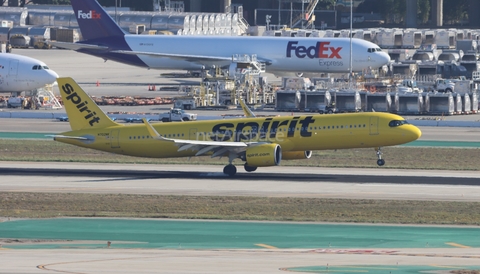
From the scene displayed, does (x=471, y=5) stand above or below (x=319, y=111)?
above

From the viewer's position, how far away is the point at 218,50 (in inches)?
4262

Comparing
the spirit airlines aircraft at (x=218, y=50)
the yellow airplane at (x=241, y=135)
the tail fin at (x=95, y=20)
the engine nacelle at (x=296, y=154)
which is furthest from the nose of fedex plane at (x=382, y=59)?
the engine nacelle at (x=296, y=154)

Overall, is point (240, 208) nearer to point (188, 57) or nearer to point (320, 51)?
point (320, 51)

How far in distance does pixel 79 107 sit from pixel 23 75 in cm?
3752

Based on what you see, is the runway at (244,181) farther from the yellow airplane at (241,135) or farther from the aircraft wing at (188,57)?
the aircraft wing at (188,57)

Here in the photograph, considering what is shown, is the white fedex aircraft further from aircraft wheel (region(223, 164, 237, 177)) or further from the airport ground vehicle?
Result: aircraft wheel (region(223, 164, 237, 177))

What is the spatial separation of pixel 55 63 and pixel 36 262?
110 m

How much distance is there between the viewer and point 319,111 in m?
87.6

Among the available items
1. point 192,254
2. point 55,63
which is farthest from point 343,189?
point 55,63

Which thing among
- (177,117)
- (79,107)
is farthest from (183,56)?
(79,107)

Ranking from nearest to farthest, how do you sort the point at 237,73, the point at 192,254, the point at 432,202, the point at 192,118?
the point at 192,254
the point at 432,202
the point at 192,118
the point at 237,73

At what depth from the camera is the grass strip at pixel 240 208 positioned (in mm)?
38344

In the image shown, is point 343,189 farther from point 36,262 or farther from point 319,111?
point 319,111

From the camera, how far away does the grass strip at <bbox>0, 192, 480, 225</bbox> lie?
126ft
